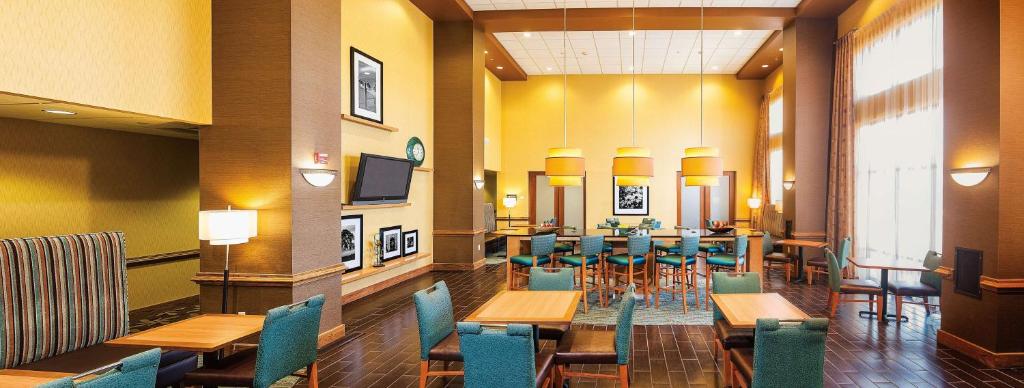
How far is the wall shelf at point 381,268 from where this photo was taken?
6857 millimetres

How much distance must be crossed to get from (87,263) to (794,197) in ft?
32.6

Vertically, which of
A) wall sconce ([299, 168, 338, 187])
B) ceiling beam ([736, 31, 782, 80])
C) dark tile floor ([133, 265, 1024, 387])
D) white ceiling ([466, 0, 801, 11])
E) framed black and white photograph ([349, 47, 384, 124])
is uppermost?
white ceiling ([466, 0, 801, 11])

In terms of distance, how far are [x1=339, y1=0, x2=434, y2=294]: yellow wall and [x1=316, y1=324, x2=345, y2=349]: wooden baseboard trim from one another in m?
1.70

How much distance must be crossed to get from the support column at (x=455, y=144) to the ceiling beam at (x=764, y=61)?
6.08m

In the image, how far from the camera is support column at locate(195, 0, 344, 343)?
15.2 feet

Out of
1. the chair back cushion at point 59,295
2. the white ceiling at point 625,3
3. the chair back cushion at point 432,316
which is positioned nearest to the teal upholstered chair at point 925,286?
the white ceiling at point 625,3

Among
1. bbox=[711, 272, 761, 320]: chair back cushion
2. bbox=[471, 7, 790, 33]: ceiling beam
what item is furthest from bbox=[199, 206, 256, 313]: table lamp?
bbox=[471, 7, 790, 33]: ceiling beam

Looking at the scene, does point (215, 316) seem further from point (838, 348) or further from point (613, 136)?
point (613, 136)

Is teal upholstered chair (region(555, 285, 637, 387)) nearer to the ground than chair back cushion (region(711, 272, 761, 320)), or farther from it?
nearer to the ground

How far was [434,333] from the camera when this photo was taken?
3.76 meters

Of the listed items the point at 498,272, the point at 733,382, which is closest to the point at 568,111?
the point at 498,272

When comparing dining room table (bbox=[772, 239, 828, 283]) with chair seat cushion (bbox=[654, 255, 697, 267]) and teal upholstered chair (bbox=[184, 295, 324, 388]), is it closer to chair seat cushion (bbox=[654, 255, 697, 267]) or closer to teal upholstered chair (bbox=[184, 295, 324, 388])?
chair seat cushion (bbox=[654, 255, 697, 267])

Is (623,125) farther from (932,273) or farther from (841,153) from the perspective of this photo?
(932,273)

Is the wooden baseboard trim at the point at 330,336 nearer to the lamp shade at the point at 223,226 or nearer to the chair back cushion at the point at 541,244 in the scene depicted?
the lamp shade at the point at 223,226
